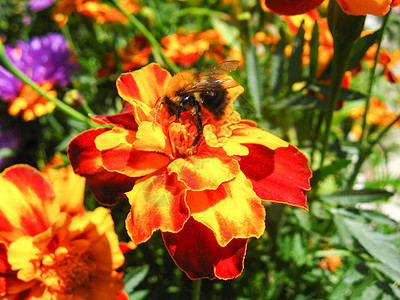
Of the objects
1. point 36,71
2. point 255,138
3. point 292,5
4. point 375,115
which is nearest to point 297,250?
point 255,138

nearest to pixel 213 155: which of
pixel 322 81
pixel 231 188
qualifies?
pixel 231 188

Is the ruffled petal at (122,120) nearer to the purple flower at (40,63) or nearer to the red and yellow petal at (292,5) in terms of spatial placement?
the red and yellow petal at (292,5)

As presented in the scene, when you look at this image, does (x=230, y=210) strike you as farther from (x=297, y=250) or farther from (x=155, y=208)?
(x=297, y=250)

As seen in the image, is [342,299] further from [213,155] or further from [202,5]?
[202,5]

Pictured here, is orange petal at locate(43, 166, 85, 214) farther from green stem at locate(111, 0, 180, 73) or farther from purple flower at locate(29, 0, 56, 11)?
purple flower at locate(29, 0, 56, 11)

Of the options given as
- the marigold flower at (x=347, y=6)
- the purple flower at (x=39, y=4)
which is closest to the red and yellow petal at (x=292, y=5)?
the marigold flower at (x=347, y=6)

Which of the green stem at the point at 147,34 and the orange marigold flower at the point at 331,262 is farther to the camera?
the orange marigold flower at the point at 331,262
